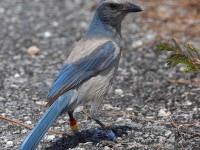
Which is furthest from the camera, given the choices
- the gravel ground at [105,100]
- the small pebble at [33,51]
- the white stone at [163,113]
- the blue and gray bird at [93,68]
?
the small pebble at [33,51]

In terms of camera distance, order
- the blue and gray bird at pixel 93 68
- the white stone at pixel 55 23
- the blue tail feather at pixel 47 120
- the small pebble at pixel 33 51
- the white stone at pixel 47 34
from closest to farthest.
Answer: the blue tail feather at pixel 47 120 < the blue and gray bird at pixel 93 68 < the small pebble at pixel 33 51 < the white stone at pixel 47 34 < the white stone at pixel 55 23

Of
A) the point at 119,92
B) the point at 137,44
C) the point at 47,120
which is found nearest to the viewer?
the point at 47,120

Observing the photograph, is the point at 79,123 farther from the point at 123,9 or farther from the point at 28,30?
the point at 28,30

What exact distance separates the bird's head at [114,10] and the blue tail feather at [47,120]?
2.67ft

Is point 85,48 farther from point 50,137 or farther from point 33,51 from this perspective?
point 33,51

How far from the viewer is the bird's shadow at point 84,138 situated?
4816 millimetres

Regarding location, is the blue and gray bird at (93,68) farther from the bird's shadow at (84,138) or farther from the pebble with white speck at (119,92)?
the pebble with white speck at (119,92)

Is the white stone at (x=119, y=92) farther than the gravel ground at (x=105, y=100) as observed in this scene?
Yes

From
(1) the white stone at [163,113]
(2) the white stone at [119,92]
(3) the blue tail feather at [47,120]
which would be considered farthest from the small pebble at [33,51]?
(3) the blue tail feather at [47,120]

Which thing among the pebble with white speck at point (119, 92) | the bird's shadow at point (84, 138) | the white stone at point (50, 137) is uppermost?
the white stone at point (50, 137)

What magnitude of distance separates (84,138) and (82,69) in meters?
0.63

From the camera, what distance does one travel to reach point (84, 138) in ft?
16.1

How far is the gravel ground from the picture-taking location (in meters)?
4.92

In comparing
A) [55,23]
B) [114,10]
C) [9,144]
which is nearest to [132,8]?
[114,10]
